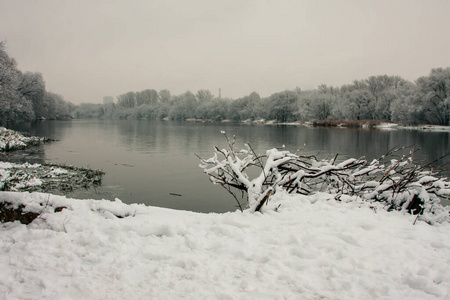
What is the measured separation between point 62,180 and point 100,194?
8.73ft

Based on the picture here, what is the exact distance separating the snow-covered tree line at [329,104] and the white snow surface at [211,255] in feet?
215

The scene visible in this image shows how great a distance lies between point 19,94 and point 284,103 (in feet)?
246

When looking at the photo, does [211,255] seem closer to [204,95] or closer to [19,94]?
[19,94]

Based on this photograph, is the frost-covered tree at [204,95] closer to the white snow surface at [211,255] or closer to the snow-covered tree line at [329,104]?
the snow-covered tree line at [329,104]

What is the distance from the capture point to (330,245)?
15.3 feet

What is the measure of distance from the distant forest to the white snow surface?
3078 cm

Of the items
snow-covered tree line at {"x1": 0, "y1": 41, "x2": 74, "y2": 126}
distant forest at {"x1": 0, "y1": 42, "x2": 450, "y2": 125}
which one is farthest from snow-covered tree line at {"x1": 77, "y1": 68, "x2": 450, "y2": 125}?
snow-covered tree line at {"x1": 0, "y1": 41, "x2": 74, "y2": 126}

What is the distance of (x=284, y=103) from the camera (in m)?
100

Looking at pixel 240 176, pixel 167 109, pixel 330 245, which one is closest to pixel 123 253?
pixel 330 245

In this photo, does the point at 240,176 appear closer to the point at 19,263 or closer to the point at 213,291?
the point at 213,291

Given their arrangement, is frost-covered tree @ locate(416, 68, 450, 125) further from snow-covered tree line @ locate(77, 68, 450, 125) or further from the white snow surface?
the white snow surface

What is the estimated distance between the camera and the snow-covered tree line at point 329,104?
62719 millimetres

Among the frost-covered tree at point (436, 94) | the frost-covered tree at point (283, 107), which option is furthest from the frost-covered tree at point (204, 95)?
the frost-covered tree at point (436, 94)

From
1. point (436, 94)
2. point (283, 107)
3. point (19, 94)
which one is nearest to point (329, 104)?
point (283, 107)
